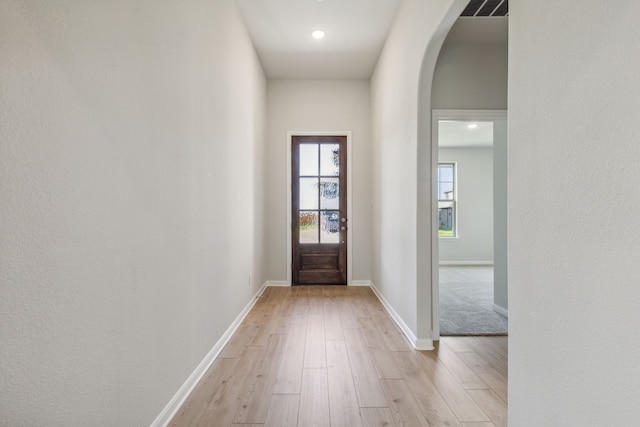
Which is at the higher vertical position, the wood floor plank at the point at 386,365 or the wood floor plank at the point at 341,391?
the wood floor plank at the point at 341,391

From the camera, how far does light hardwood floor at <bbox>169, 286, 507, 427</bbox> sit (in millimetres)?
1705

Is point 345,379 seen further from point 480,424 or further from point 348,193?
point 348,193

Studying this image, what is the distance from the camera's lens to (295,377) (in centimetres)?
211

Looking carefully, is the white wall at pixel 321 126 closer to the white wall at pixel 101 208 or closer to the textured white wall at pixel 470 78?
the textured white wall at pixel 470 78

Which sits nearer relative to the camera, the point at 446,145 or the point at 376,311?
the point at 376,311

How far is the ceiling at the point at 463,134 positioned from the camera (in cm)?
596

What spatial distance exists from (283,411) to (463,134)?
6230 mm

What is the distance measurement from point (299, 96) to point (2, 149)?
4.33 meters

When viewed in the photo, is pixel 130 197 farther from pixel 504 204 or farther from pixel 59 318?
pixel 504 204

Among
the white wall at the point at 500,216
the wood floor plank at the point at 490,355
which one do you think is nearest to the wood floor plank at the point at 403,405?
the wood floor plank at the point at 490,355

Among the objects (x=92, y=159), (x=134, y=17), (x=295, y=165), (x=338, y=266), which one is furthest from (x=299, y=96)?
(x=92, y=159)

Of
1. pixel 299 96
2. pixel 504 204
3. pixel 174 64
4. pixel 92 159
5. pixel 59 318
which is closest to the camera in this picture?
pixel 59 318
